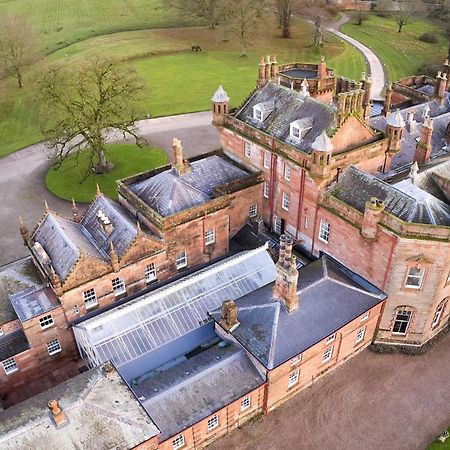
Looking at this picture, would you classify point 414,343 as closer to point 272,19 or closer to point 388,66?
point 388,66

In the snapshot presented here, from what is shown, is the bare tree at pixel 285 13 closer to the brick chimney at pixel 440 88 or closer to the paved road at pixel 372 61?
the paved road at pixel 372 61

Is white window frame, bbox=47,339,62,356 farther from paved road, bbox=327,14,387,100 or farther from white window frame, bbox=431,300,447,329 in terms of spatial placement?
paved road, bbox=327,14,387,100

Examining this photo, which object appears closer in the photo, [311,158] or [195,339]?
[195,339]

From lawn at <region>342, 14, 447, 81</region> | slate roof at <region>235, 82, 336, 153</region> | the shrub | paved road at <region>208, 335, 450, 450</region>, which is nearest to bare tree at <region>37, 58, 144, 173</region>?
slate roof at <region>235, 82, 336, 153</region>

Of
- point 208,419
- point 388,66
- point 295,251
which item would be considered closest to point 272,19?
point 388,66

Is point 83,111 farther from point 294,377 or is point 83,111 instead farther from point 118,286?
point 294,377

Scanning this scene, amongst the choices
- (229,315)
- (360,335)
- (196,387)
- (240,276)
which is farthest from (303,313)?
(196,387)
